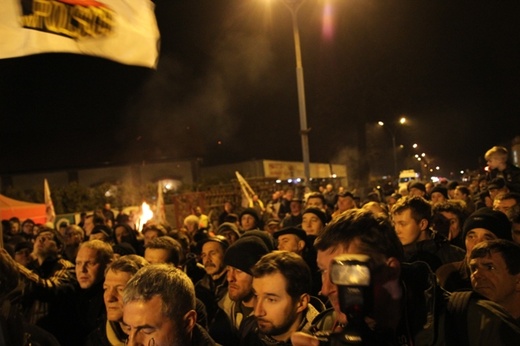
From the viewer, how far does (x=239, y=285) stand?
4305 millimetres

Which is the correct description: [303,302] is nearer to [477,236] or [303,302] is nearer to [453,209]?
[477,236]

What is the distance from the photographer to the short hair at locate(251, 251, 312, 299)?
341 centimetres

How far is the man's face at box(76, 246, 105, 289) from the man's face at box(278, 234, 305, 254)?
1892 millimetres

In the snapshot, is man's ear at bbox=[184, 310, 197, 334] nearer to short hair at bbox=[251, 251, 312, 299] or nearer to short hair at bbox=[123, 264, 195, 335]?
short hair at bbox=[123, 264, 195, 335]

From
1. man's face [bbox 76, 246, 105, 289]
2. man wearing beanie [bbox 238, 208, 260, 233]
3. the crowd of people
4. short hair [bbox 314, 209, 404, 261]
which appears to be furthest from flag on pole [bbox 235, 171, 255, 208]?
short hair [bbox 314, 209, 404, 261]

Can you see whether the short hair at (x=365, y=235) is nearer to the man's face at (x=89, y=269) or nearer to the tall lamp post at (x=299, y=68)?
the man's face at (x=89, y=269)

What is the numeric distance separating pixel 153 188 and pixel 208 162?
22.7m

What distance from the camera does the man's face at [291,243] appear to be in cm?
571

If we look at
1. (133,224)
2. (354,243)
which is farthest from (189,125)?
(354,243)

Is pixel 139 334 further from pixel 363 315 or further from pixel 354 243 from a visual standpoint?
pixel 363 315

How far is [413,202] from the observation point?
5219 mm

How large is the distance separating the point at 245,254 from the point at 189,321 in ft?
5.40

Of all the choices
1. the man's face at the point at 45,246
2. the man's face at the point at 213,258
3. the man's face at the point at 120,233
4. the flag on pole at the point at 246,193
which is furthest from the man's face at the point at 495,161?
the flag on pole at the point at 246,193

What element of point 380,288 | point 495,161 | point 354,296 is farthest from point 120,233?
point 354,296
